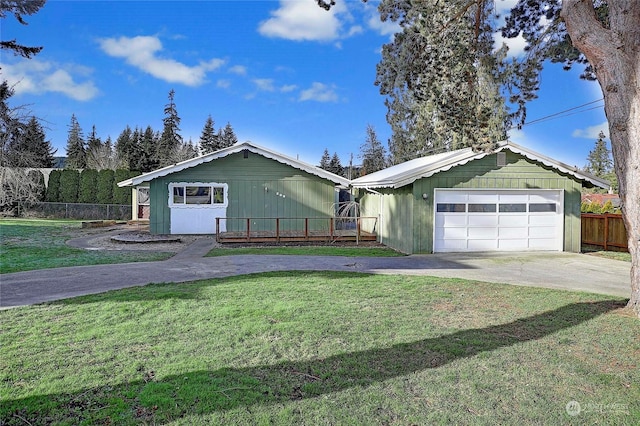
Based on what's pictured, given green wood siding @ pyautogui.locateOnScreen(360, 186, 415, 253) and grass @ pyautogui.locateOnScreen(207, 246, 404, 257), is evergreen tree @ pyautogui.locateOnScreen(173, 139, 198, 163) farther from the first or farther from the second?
grass @ pyautogui.locateOnScreen(207, 246, 404, 257)

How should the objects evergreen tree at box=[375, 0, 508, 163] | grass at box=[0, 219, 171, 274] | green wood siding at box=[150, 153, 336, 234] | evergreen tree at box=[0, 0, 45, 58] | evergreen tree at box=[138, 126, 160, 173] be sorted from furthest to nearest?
evergreen tree at box=[138, 126, 160, 173] → green wood siding at box=[150, 153, 336, 234] → evergreen tree at box=[0, 0, 45, 58] → grass at box=[0, 219, 171, 274] → evergreen tree at box=[375, 0, 508, 163]

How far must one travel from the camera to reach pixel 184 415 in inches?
118

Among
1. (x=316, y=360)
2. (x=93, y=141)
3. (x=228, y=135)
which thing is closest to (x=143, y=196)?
(x=93, y=141)

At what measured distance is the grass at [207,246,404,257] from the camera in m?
12.2

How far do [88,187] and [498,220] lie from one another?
2600 centimetres

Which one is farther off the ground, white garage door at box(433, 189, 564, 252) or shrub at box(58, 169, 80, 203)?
shrub at box(58, 169, 80, 203)

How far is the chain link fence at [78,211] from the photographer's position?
26.9 meters

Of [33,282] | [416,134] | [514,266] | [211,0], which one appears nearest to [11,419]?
[33,282]

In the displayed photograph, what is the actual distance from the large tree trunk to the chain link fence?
88.3 ft

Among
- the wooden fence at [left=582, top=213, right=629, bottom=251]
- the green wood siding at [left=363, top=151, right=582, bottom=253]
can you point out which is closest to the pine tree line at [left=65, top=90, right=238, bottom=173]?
the green wood siding at [left=363, top=151, right=582, bottom=253]

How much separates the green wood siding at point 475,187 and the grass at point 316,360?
5991 mm

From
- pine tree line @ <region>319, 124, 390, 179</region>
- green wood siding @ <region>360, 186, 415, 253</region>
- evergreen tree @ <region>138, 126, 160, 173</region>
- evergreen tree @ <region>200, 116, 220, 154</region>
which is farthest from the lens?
evergreen tree @ <region>200, 116, 220, 154</region>

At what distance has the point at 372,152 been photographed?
38.4 metres

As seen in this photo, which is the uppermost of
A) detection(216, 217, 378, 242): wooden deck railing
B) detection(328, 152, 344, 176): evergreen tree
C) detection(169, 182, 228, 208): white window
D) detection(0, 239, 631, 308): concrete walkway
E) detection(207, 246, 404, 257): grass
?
detection(328, 152, 344, 176): evergreen tree
